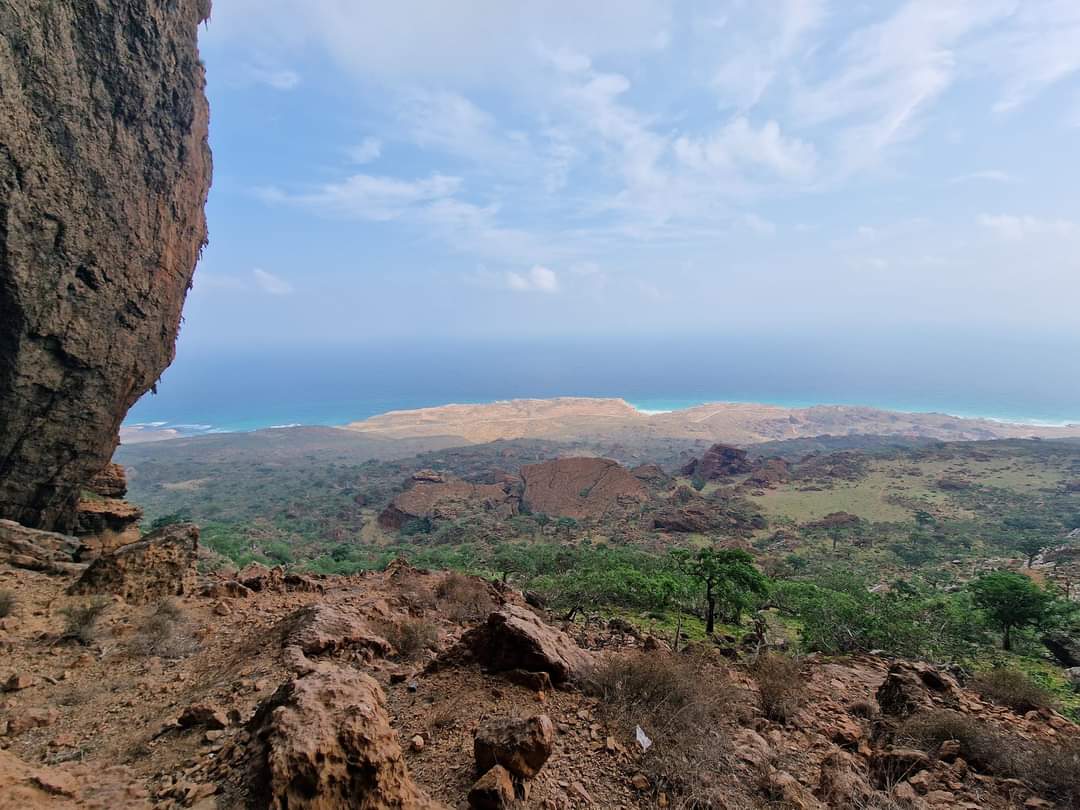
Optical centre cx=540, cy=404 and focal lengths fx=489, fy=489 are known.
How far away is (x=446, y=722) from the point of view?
525 cm

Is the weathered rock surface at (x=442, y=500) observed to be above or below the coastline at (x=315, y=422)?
below

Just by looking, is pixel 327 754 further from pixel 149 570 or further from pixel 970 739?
pixel 149 570

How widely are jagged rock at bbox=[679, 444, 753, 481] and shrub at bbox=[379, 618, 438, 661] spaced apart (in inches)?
1838

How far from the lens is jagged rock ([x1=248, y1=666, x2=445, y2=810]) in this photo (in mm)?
3338

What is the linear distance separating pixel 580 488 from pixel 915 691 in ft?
127

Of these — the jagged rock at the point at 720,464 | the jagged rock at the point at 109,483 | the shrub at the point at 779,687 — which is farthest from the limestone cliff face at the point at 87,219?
the jagged rock at the point at 720,464

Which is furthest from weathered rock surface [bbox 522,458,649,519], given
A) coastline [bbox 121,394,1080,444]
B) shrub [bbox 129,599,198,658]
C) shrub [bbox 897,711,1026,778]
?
coastline [bbox 121,394,1080,444]

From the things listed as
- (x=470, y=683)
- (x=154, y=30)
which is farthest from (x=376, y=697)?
(x=154, y=30)

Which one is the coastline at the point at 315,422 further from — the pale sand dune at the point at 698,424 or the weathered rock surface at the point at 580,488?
the weathered rock surface at the point at 580,488

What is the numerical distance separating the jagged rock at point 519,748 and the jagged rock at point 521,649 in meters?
1.89

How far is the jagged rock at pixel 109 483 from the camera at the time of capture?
1706 centimetres

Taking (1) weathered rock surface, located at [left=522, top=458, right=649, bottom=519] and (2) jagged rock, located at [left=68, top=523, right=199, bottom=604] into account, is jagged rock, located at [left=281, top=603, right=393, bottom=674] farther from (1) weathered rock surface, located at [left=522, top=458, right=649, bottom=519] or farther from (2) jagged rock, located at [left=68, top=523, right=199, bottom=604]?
(1) weathered rock surface, located at [left=522, top=458, right=649, bottom=519]

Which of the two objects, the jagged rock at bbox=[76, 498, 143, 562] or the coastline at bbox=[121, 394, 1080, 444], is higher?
the coastline at bbox=[121, 394, 1080, 444]

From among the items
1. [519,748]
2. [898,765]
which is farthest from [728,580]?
[519,748]
